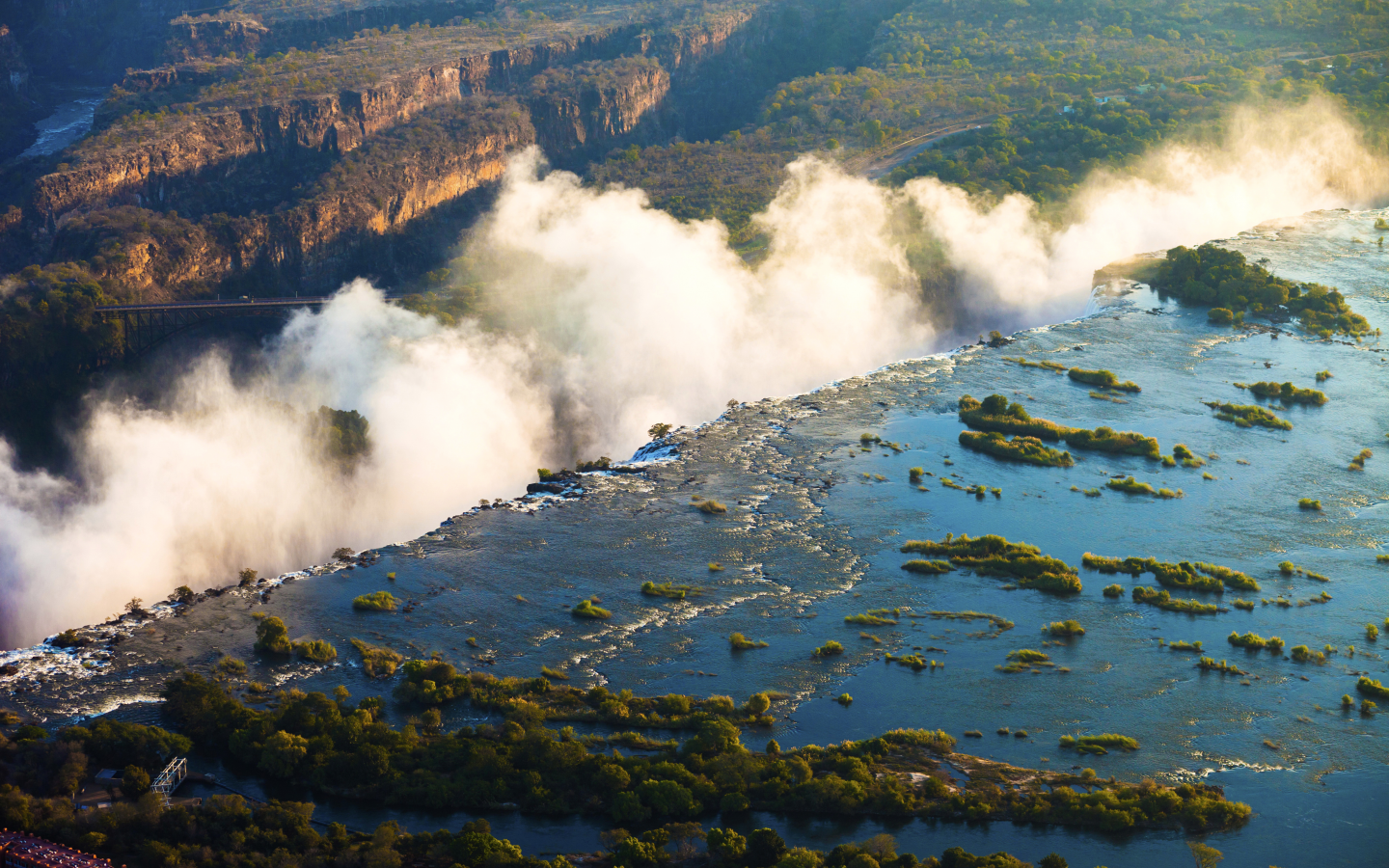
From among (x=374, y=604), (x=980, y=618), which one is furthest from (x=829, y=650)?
(x=374, y=604)

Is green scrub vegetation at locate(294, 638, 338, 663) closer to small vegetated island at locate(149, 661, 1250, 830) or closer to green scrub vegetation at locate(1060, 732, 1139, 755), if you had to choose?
small vegetated island at locate(149, 661, 1250, 830)

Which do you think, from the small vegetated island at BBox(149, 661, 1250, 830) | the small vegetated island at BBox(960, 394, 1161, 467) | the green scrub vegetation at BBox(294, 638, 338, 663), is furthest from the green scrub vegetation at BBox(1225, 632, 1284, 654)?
the green scrub vegetation at BBox(294, 638, 338, 663)

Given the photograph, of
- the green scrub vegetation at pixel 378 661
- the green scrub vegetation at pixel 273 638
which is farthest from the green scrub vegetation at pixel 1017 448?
the green scrub vegetation at pixel 273 638

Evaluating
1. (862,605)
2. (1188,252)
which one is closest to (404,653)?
(862,605)

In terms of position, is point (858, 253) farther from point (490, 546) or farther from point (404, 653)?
point (404, 653)

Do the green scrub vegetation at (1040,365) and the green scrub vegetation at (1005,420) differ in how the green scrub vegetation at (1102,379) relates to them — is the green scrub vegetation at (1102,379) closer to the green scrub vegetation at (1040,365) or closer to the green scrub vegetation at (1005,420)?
the green scrub vegetation at (1040,365)

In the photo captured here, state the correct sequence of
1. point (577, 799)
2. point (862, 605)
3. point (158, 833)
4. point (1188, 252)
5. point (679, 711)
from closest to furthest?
point (158, 833) < point (577, 799) < point (679, 711) < point (862, 605) < point (1188, 252)
